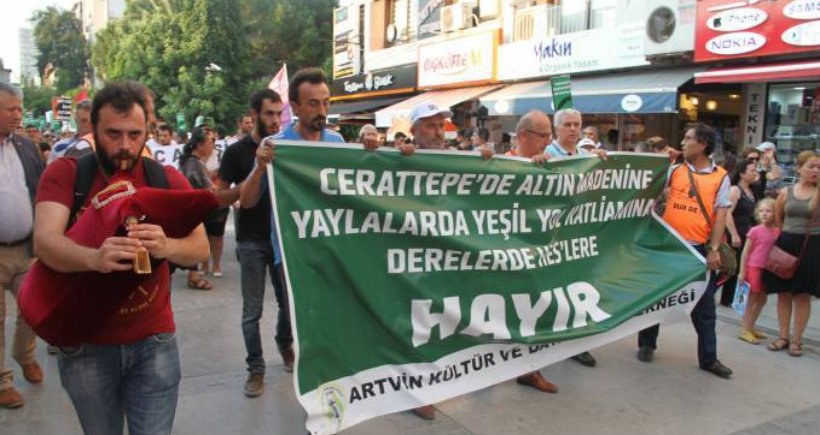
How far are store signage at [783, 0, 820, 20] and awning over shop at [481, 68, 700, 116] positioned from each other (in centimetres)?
202

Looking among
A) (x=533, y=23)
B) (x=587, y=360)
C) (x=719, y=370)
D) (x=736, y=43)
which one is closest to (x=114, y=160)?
(x=587, y=360)

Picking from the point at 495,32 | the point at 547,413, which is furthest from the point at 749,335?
the point at 495,32

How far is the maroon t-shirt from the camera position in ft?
6.93

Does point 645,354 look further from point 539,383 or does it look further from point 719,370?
point 539,383

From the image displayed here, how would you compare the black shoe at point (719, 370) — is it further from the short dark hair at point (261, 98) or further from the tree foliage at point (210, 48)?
the tree foliage at point (210, 48)

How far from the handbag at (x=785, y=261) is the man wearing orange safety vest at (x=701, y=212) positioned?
0.89 meters

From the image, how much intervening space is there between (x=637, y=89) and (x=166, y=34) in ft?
80.6

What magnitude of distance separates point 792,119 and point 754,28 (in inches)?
71.6

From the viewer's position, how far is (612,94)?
43.2 feet

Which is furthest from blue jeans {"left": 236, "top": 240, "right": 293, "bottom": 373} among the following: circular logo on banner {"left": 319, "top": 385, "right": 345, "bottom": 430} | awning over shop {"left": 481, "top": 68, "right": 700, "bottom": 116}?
awning over shop {"left": 481, "top": 68, "right": 700, "bottom": 116}

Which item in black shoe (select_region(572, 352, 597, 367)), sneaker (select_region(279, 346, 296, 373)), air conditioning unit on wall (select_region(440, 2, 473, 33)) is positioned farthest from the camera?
air conditioning unit on wall (select_region(440, 2, 473, 33))

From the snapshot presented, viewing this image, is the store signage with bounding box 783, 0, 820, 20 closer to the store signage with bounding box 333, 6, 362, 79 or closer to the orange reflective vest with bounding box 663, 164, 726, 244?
the orange reflective vest with bounding box 663, 164, 726, 244

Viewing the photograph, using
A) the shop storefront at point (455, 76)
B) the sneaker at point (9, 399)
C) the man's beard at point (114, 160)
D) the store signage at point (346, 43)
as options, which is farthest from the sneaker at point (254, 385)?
the store signage at point (346, 43)

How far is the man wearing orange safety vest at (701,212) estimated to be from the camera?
480 centimetres
